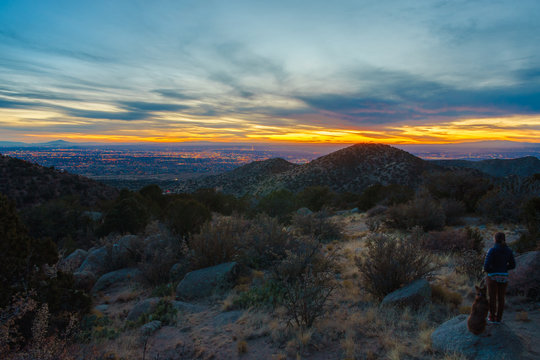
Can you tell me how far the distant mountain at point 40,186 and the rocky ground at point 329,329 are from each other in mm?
27481

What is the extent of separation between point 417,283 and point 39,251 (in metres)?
7.32

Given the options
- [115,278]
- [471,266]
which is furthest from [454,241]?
[115,278]

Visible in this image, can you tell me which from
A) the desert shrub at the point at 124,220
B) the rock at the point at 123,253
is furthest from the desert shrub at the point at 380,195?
the rock at the point at 123,253

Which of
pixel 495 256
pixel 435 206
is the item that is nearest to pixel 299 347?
pixel 495 256

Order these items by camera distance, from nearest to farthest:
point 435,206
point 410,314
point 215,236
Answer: point 410,314 < point 215,236 < point 435,206

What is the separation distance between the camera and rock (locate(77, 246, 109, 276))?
9.60 meters

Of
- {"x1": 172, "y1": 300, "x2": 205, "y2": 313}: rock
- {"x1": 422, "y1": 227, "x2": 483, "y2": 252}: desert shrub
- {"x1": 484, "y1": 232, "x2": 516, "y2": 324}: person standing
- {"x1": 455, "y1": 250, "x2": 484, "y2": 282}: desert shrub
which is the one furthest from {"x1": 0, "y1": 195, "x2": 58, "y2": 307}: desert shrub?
{"x1": 422, "y1": 227, "x2": 483, "y2": 252}: desert shrub

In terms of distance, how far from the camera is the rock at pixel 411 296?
537 centimetres

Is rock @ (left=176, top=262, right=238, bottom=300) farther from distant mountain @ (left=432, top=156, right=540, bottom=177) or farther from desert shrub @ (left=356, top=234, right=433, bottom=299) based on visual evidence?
distant mountain @ (left=432, top=156, right=540, bottom=177)

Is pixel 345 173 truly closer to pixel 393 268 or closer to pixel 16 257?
pixel 393 268

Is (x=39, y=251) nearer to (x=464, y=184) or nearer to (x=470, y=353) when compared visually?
(x=470, y=353)

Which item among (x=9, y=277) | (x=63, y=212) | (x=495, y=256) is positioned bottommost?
(x=63, y=212)

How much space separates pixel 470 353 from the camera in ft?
12.4

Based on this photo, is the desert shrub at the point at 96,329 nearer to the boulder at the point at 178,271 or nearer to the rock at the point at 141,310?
the rock at the point at 141,310
